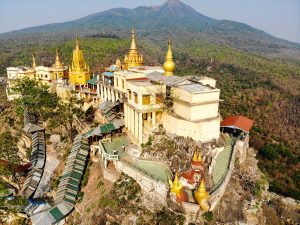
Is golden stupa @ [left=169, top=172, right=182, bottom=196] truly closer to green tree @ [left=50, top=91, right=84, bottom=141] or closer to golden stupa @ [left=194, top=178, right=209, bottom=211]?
golden stupa @ [left=194, top=178, right=209, bottom=211]

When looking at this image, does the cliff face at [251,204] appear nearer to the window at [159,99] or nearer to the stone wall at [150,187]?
the stone wall at [150,187]

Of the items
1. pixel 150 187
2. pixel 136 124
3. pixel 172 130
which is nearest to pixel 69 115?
pixel 136 124

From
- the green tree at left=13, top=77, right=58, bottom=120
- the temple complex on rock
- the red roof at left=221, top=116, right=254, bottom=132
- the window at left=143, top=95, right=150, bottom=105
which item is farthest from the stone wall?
the green tree at left=13, top=77, right=58, bottom=120

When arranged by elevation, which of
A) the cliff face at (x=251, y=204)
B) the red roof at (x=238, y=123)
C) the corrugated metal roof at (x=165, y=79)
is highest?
the corrugated metal roof at (x=165, y=79)

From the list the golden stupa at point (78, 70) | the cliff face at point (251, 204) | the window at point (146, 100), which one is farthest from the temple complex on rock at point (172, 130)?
the golden stupa at point (78, 70)

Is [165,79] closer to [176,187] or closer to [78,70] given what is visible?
[176,187]
